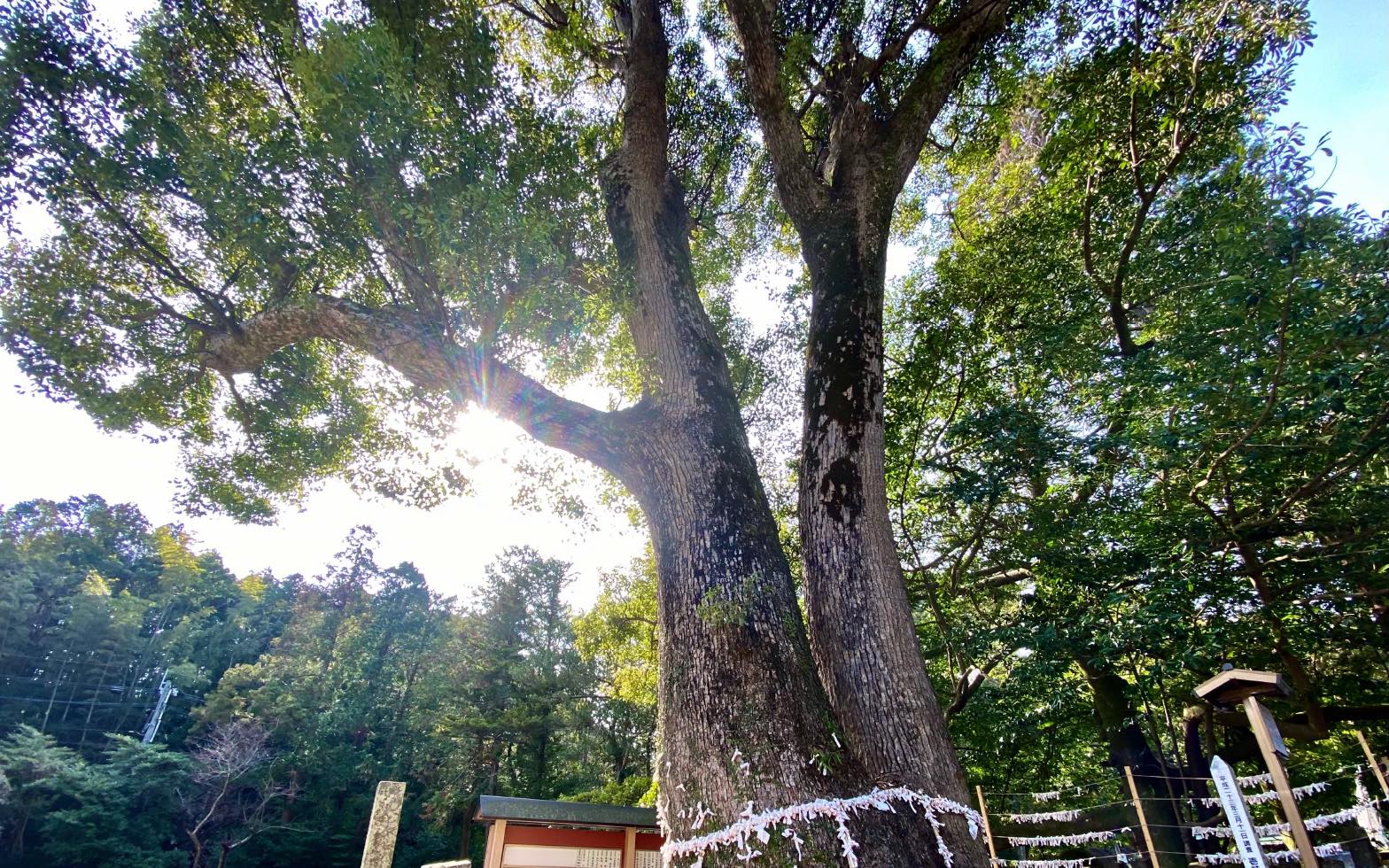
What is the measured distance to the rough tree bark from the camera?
2.14m

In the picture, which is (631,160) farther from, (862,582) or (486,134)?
(862,582)

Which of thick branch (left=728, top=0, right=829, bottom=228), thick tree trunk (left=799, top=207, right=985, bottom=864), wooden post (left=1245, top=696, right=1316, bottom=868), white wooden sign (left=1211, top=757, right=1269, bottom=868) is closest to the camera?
thick tree trunk (left=799, top=207, right=985, bottom=864)

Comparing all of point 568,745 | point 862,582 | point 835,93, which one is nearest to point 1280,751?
point 862,582

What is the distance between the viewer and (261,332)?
3.71 m

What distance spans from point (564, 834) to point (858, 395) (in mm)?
5879

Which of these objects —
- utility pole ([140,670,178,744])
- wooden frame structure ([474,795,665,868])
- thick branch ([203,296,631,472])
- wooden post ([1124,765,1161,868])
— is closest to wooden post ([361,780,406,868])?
wooden frame structure ([474,795,665,868])

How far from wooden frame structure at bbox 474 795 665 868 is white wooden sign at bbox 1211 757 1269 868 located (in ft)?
14.8

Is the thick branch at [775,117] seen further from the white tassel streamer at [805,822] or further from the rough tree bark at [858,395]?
the white tassel streamer at [805,822]

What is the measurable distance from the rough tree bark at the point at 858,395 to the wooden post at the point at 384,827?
5482 mm

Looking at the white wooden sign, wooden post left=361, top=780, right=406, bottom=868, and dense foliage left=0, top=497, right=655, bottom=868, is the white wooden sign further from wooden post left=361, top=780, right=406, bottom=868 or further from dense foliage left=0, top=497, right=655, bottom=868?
dense foliage left=0, top=497, right=655, bottom=868

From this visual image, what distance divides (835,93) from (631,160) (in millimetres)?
1849

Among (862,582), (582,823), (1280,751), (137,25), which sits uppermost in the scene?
(137,25)

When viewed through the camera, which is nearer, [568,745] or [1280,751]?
[1280,751]

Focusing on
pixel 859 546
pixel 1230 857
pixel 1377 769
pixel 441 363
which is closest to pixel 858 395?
pixel 859 546
